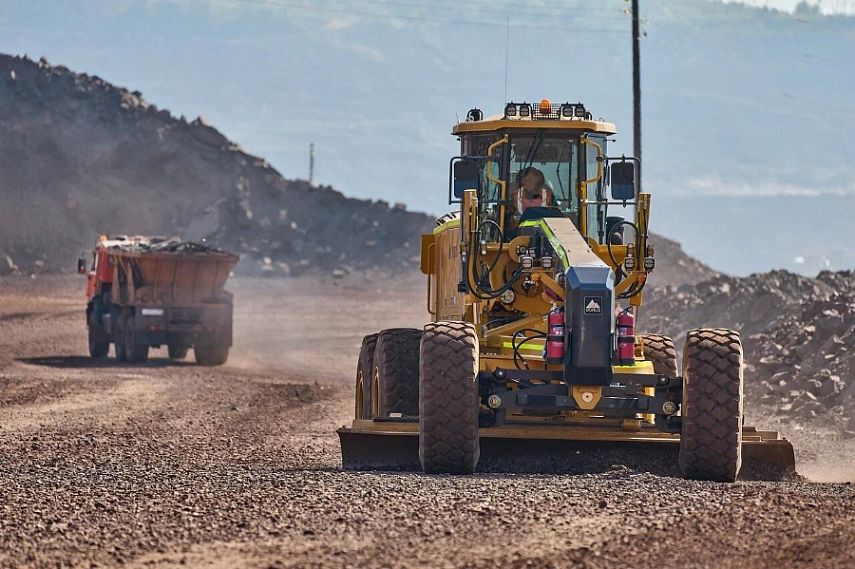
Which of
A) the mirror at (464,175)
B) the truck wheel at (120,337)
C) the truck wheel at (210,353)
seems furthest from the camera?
the truck wheel at (120,337)

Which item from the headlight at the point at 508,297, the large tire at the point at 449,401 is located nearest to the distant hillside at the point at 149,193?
the headlight at the point at 508,297

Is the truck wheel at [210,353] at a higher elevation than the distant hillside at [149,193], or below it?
below

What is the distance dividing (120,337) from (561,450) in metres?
21.9

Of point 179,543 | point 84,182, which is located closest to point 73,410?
point 179,543

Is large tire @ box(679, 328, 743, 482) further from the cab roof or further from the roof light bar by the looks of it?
the roof light bar

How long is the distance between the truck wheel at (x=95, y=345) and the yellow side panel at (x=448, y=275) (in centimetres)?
2029

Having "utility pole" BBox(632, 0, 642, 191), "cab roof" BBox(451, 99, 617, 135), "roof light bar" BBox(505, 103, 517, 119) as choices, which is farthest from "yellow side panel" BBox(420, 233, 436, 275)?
"utility pole" BBox(632, 0, 642, 191)

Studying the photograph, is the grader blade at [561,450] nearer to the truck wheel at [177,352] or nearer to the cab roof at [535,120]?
the cab roof at [535,120]

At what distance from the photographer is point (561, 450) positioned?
45.5ft

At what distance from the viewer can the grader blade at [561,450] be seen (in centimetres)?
1353

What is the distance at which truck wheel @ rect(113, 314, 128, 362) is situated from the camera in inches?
1350

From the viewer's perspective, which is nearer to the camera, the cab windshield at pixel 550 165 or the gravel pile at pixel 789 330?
the cab windshield at pixel 550 165

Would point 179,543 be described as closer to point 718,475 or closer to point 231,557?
point 231,557

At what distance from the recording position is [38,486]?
12430 millimetres
